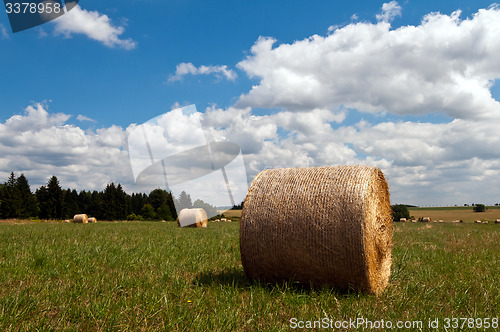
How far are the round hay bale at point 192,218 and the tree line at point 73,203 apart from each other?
44.3 m

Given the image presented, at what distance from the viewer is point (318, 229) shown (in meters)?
5.59

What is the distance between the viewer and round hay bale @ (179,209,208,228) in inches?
1017

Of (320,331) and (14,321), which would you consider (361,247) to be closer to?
(320,331)

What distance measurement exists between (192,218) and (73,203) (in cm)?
7153

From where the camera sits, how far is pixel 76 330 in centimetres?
378

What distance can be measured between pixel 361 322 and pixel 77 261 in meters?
5.36

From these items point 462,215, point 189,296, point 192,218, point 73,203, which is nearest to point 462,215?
point 462,215

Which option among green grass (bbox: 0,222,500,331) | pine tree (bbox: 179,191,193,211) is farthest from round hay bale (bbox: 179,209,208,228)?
green grass (bbox: 0,222,500,331)

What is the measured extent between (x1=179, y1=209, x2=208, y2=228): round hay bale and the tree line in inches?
1744

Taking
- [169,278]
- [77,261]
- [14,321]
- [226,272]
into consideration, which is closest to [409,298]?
[226,272]

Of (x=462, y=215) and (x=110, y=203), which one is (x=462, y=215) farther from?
(x=110, y=203)

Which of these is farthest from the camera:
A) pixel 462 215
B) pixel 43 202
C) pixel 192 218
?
pixel 43 202

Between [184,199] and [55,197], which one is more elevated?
[55,197]

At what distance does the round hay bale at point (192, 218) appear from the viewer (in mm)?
25844
